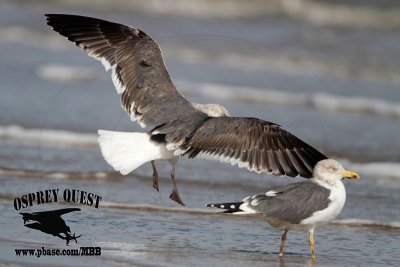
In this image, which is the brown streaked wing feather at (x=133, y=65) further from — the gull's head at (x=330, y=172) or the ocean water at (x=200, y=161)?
the gull's head at (x=330, y=172)

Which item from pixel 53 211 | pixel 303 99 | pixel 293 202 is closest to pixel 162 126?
pixel 53 211

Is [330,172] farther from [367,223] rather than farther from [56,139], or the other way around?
[56,139]

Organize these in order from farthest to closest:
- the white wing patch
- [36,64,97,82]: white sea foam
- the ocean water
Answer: [36,64,97,82]: white sea foam → the white wing patch → the ocean water

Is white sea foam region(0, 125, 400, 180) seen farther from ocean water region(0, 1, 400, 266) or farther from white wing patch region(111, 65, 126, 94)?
white wing patch region(111, 65, 126, 94)

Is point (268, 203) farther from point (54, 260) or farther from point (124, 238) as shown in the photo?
point (54, 260)

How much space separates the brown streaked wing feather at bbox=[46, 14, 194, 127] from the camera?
7.81 metres

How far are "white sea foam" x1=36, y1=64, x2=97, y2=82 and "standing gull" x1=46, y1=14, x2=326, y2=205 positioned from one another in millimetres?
5422

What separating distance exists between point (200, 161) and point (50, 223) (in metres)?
3.11

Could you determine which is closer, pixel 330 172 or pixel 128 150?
pixel 330 172

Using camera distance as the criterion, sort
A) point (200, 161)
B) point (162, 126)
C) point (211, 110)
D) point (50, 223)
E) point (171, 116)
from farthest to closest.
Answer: point (200, 161) → point (211, 110) → point (171, 116) → point (162, 126) → point (50, 223)

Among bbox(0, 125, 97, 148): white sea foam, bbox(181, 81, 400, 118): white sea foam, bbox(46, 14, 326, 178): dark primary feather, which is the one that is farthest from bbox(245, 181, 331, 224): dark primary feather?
bbox(181, 81, 400, 118): white sea foam

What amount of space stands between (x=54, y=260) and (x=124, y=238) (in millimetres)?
785

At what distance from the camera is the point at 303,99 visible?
13.3 m

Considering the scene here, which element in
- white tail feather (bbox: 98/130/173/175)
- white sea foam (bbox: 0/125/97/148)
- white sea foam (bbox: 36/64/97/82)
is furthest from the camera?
white sea foam (bbox: 36/64/97/82)
